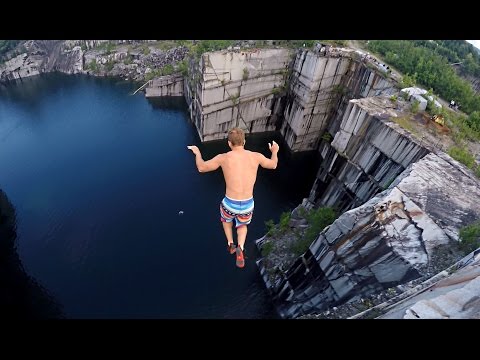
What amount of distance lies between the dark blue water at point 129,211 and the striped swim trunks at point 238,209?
15163mm

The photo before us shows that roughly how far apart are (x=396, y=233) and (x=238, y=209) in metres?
8.77

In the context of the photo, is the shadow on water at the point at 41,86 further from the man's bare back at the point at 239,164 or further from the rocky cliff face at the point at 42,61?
the man's bare back at the point at 239,164

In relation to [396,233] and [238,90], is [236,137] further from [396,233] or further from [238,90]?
[238,90]

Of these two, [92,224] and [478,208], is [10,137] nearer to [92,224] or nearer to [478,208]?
[92,224]

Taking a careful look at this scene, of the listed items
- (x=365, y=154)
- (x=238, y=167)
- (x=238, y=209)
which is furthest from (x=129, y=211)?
(x=238, y=167)

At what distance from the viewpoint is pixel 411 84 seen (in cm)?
2952

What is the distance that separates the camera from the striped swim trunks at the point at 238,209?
28.5 ft

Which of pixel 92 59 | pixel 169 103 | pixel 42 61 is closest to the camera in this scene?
pixel 169 103

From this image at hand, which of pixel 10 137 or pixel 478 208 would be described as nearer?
pixel 478 208

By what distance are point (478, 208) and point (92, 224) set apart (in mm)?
27399

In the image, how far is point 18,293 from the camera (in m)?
24.4

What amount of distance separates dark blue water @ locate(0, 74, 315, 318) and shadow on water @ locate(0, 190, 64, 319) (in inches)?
19.8

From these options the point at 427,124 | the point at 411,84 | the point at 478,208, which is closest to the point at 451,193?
the point at 478,208

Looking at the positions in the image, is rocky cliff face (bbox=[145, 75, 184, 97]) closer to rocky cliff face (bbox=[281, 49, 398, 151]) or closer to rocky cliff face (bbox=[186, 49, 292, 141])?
rocky cliff face (bbox=[186, 49, 292, 141])
